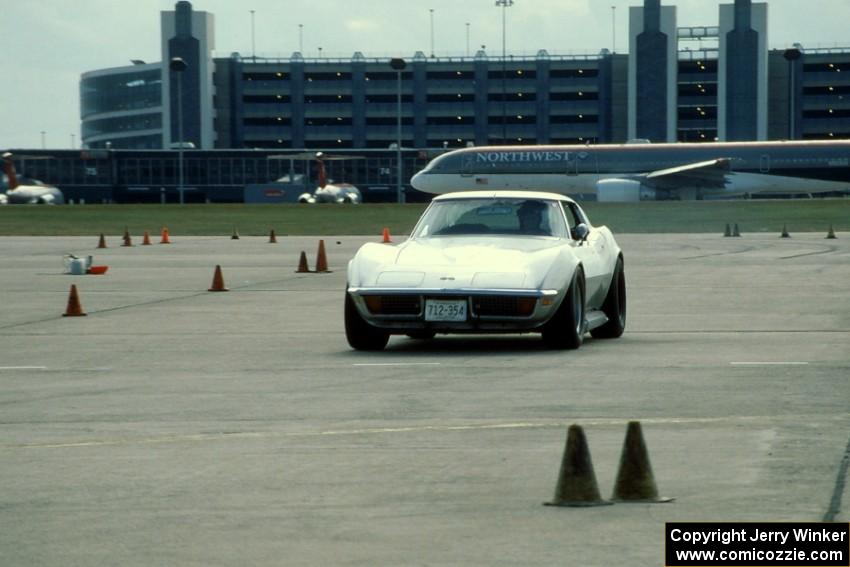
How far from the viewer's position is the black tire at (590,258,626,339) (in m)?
15.7

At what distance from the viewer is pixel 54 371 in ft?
42.9

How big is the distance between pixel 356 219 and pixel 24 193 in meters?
48.2

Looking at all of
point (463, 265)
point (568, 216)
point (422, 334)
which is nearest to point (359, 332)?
point (422, 334)

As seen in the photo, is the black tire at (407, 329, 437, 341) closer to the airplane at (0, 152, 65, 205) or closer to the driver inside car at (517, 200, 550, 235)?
the driver inside car at (517, 200, 550, 235)

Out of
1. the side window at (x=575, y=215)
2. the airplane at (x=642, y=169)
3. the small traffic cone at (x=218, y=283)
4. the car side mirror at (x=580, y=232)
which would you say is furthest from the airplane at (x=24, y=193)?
the car side mirror at (x=580, y=232)

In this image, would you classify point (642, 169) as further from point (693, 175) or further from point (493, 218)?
point (493, 218)

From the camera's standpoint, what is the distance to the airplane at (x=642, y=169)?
253ft

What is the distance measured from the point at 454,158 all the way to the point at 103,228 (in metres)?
23.7

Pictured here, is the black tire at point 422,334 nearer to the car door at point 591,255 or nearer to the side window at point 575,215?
the car door at point 591,255

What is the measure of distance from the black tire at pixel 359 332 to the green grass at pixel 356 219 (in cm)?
3806

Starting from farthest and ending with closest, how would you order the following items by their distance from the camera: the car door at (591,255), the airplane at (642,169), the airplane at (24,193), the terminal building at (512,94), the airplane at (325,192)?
the terminal building at (512,94), the airplane at (325,192), the airplane at (24,193), the airplane at (642,169), the car door at (591,255)

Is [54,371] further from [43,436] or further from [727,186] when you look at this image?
[727,186]

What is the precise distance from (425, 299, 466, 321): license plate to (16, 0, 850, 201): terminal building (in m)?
120

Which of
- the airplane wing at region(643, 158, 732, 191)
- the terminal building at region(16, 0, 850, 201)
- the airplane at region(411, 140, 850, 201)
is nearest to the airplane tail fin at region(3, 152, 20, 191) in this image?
the terminal building at region(16, 0, 850, 201)
